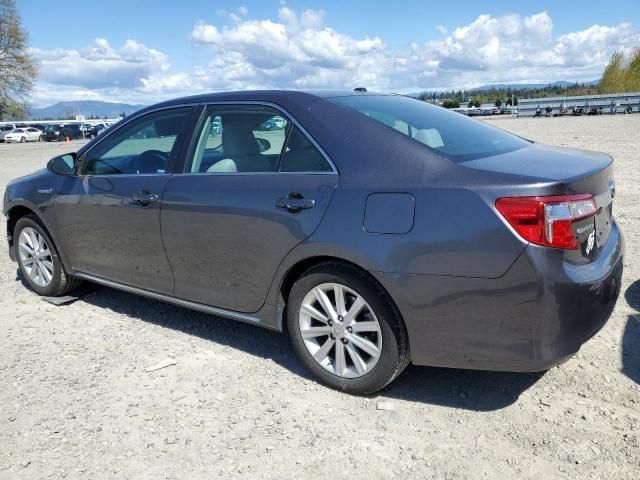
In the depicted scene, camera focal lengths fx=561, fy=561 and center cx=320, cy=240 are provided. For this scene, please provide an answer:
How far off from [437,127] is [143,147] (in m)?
2.23

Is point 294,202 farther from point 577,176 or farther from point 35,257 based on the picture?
point 35,257

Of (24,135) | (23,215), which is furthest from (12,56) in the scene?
(23,215)

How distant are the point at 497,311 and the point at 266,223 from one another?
1393mm

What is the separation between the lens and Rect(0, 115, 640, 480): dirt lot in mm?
2660

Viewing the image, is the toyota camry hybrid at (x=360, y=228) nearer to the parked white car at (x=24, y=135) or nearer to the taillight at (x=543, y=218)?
the taillight at (x=543, y=218)

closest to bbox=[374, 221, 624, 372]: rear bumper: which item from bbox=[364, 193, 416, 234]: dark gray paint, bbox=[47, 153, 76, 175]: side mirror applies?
bbox=[364, 193, 416, 234]: dark gray paint

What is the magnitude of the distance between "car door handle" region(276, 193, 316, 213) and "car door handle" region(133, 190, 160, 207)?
1.10 m

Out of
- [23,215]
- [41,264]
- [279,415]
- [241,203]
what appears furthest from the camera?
[23,215]

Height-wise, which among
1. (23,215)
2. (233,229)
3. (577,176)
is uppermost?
(577,176)

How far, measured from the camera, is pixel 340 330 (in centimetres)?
318

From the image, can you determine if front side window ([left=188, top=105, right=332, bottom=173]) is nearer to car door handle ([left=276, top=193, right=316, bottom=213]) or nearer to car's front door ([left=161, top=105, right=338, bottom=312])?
car's front door ([left=161, top=105, right=338, bottom=312])

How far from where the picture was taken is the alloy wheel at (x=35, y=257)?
5.02 metres

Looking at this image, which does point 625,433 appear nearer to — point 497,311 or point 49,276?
point 497,311

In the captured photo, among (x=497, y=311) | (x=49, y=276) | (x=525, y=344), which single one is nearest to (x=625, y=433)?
(x=525, y=344)
